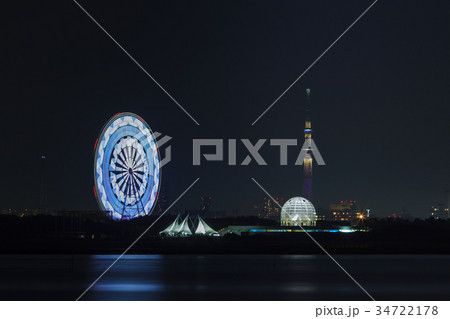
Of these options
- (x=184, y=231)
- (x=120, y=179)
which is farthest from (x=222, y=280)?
(x=184, y=231)

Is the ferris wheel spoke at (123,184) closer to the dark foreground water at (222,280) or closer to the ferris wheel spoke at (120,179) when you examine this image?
the ferris wheel spoke at (120,179)

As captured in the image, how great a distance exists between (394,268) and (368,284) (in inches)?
544

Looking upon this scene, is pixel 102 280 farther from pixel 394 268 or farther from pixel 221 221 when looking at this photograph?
pixel 221 221

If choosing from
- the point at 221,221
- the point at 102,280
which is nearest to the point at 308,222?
the point at 221,221

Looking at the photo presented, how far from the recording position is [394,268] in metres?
53.4

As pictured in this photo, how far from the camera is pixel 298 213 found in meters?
169

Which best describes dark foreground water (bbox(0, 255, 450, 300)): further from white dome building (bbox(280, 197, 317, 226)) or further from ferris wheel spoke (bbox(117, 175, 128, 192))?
white dome building (bbox(280, 197, 317, 226))

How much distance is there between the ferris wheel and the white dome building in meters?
84.5

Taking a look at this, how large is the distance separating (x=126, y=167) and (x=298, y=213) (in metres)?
89.8

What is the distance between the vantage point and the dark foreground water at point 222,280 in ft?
114

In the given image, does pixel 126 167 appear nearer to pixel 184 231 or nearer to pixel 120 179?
pixel 120 179

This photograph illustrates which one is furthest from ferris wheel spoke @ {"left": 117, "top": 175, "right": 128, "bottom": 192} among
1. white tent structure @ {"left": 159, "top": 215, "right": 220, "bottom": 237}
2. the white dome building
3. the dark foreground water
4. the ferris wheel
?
the white dome building

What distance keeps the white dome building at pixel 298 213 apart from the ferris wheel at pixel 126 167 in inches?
3327
